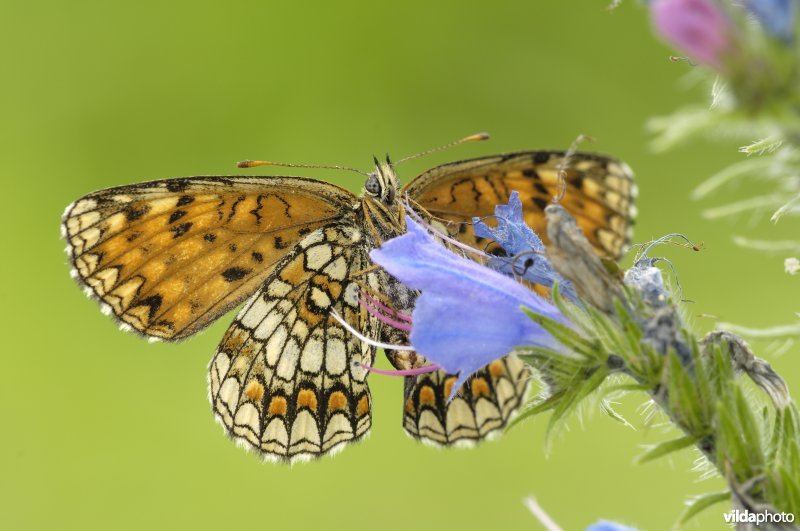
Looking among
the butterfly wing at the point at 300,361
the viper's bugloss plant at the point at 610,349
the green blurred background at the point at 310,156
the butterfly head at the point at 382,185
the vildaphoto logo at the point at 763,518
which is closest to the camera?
the vildaphoto logo at the point at 763,518

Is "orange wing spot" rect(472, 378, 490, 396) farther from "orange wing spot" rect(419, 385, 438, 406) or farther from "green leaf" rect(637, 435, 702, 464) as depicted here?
"green leaf" rect(637, 435, 702, 464)

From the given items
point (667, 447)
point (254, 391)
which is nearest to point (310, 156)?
point (254, 391)

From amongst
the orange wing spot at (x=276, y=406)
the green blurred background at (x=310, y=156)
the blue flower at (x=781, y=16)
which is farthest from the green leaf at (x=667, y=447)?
the green blurred background at (x=310, y=156)

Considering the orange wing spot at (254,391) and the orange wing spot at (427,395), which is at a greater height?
the orange wing spot at (254,391)

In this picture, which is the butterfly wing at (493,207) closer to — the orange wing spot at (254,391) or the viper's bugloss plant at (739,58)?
the orange wing spot at (254,391)

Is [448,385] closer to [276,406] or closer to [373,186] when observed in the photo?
[276,406]

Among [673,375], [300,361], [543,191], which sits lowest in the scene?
[673,375]
